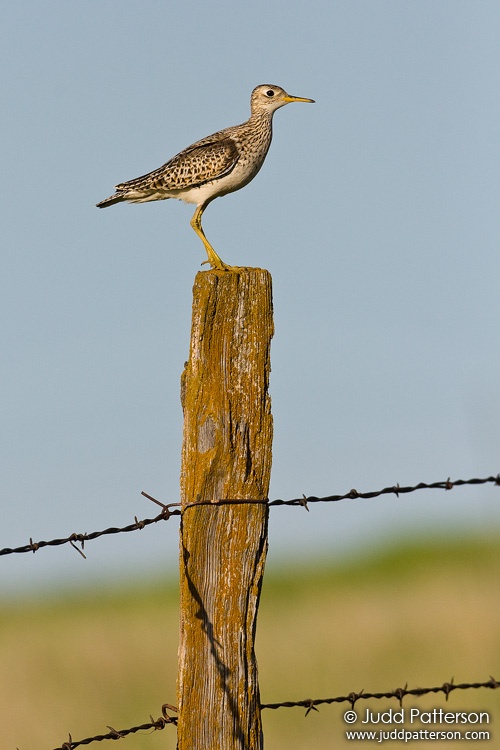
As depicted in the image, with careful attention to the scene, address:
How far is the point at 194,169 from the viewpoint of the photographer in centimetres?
998

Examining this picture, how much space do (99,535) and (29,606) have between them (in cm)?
1340

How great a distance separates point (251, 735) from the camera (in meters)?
4.49

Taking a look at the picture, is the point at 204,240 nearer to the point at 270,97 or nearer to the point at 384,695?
the point at 270,97

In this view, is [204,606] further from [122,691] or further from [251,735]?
[122,691]

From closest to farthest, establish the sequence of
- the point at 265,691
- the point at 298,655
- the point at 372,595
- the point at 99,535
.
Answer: the point at 99,535
the point at 265,691
the point at 298,655
the point at 372,595

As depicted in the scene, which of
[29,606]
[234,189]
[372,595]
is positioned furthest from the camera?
[29,606]

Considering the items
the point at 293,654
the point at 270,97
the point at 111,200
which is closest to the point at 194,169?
the point at 111,200

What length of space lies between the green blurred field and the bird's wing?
4743 mm

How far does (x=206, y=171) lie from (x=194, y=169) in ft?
0.41

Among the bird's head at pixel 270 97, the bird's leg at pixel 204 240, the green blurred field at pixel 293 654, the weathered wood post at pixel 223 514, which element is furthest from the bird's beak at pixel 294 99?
the weathered wood post at pixel 223 514

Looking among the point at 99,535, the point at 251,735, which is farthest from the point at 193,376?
the point at 251,735

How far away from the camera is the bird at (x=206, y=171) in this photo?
9.91 m

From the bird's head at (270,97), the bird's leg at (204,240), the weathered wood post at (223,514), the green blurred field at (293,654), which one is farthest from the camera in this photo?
the bird's head at (270,97)

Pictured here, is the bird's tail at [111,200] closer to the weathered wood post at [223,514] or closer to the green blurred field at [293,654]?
the green blurred field at [293,654]
